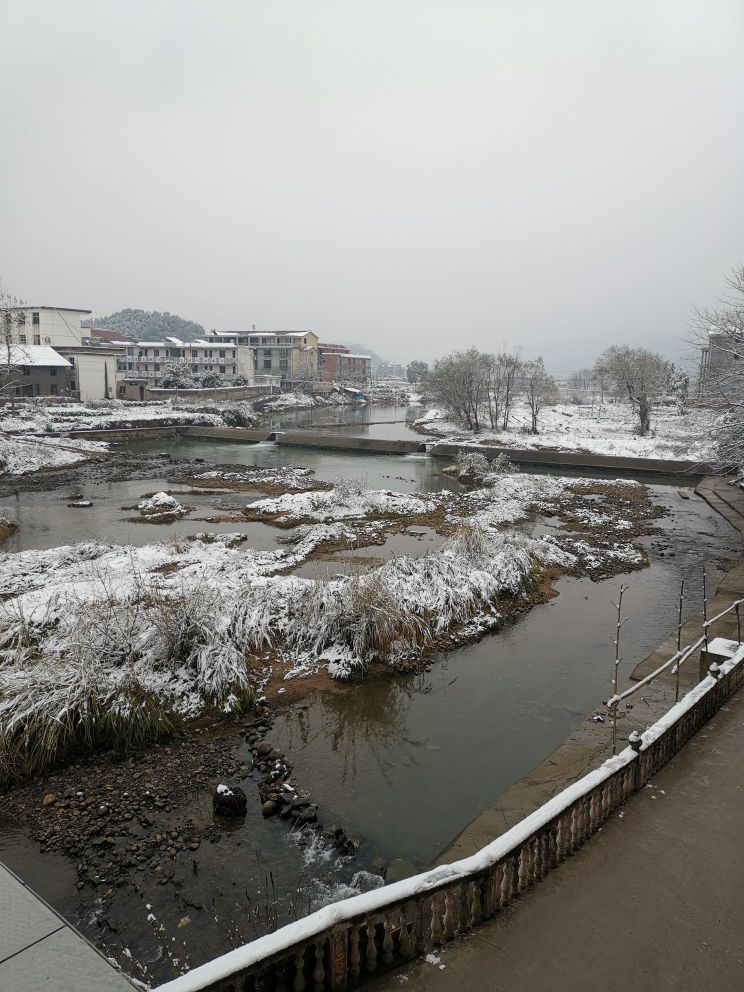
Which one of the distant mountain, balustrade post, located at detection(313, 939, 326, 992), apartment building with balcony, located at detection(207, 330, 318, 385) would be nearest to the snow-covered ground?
balustrade post, located at detection(313, 939, 326, 992)

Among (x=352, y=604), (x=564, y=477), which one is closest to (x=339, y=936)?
(x=352, y=604)

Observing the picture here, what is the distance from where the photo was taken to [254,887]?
4969mm

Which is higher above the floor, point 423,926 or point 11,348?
point 11,348

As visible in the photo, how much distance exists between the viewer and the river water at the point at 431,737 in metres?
5.24

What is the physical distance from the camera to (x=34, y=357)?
4800 centimetres

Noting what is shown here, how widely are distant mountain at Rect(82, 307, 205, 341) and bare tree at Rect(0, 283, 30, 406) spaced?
248 ft

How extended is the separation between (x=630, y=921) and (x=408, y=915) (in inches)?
53.1

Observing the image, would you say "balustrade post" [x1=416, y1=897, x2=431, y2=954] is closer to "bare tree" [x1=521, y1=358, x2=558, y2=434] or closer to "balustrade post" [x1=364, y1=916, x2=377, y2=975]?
"balustrade post" [x1=364, y1=916, x2=377, y2=975]

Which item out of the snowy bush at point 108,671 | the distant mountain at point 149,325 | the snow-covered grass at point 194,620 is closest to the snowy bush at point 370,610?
the snow-covered grass at point 194,620

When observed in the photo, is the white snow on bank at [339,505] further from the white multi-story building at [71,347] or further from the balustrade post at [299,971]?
the white multi-story building at [71,347]

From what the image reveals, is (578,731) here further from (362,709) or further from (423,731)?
(362,709)

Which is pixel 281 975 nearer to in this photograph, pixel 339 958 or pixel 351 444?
pixel 339 958

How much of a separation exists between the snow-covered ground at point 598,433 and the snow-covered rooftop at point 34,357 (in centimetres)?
2971

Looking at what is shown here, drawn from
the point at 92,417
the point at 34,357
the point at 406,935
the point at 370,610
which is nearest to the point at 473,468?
the point at 370,610
